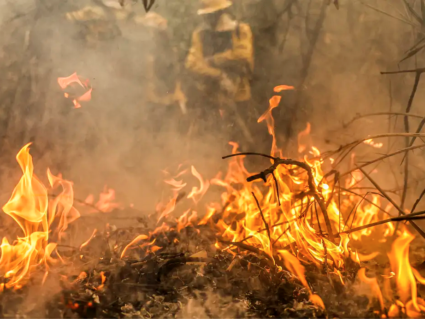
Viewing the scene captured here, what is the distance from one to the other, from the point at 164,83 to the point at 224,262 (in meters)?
1.33

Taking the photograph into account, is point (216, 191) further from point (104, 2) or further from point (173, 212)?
point (104, 2)

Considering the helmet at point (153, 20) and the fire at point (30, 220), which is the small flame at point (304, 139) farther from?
the fire at point (30, 220)

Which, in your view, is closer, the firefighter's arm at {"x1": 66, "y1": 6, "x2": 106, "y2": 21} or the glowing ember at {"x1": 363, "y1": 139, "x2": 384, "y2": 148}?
the firefighter's arm at {"x1": 66, "y1": 6, "x2": 106, "y2": 21}

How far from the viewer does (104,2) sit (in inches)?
92.8

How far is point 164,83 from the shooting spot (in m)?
2.47

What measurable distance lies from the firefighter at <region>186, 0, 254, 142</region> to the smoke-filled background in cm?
5

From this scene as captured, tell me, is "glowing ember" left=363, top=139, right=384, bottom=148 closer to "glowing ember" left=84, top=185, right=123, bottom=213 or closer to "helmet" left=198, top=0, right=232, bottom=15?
"helmet" left=198, top=0, right=232, bottom=15

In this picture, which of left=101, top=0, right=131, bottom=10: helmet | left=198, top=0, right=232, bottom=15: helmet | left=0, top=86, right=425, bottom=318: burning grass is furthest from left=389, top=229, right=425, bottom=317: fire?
left=101, top=0, right=131, bottom=10: helmet

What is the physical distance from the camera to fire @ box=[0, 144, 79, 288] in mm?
1803

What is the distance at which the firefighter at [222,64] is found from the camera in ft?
8.09

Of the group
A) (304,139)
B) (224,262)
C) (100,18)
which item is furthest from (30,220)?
(304,139)

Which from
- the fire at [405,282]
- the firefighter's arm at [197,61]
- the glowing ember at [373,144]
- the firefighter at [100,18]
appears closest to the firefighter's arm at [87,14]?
the firefighter at [100,18]

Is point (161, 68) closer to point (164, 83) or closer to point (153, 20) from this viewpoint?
point (164, 83)

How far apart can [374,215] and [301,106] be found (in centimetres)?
93
